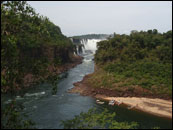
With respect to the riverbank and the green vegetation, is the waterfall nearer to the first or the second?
the riverbank

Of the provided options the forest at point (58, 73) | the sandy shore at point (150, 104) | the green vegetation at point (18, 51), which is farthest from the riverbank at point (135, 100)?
the green vegetation at point (18, 51)

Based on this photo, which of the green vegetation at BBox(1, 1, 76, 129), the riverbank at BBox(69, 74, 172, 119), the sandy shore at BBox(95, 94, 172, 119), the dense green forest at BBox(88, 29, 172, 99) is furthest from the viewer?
the dense green forest at BBox(88, 29, 172, 99)

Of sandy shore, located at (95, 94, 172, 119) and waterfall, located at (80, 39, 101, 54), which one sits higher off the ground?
waterfall, located at (80, 39, 101, 54)

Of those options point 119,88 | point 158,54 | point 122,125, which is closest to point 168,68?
point 158,54

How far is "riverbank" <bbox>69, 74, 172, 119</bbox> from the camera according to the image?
3649cm

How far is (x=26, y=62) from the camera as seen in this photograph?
33.0 feet

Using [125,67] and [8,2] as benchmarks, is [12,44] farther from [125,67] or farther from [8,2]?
[125,67]

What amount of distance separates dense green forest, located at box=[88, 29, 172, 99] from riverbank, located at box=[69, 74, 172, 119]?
215 centimetres

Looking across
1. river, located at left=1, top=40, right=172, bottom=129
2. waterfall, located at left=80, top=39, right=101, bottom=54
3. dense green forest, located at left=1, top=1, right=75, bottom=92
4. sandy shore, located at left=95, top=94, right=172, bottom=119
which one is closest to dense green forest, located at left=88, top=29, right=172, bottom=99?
sandy shore, located at left=95, top=94, right=172, bottom=119

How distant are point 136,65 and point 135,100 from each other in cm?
1866

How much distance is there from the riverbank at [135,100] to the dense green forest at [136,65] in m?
2.15

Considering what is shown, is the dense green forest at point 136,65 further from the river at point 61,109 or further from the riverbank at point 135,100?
the river at point 61,109

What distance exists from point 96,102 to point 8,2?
34075 millimetres

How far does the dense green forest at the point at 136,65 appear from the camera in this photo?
46531 mm
